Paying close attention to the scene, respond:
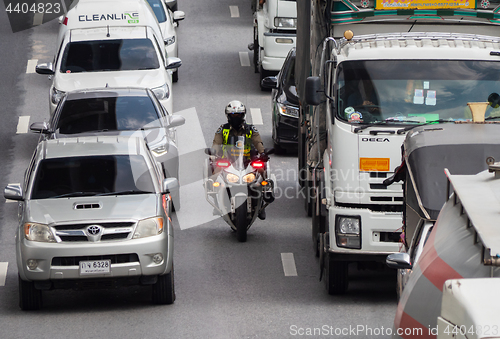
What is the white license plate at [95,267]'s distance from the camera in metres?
10.8

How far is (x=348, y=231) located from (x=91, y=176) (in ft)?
10.5

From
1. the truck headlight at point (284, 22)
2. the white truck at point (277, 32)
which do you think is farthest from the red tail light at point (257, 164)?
the truck headlight at point (284, 22)

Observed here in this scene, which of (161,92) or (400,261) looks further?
(161,92)

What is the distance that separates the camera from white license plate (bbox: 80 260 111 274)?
10.8 m

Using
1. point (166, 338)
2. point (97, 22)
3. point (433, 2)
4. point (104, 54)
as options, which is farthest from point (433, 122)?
point (97, 22)

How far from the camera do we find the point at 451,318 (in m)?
5.01

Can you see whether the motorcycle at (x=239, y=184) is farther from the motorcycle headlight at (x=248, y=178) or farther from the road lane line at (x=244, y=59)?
the road lane line at (x=244, y=59)

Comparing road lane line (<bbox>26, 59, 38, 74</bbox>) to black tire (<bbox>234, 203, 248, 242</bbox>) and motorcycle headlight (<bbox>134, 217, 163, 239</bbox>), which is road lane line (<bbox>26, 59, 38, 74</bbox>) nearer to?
black tire (<bbox>234, 203, 248, 242</bbox>)

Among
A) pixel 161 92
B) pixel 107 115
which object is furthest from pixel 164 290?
pixel 161 92

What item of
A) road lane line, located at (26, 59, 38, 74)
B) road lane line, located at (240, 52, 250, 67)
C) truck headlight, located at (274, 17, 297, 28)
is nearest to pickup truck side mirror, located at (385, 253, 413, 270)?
truck headlight, located at (274, 17, 297, 28)

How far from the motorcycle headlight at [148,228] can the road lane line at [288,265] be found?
2.45m

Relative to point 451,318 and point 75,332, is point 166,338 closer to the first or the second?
point 75,332

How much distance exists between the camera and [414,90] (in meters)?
11.4

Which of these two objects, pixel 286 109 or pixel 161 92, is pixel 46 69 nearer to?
pixel 161 92
